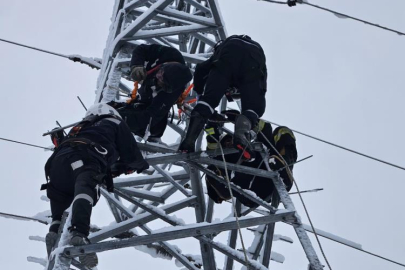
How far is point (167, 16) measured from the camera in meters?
10.1

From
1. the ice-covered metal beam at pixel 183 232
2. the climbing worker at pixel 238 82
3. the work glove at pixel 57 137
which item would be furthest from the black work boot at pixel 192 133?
the ice-covered metal beam at pixel 183 232

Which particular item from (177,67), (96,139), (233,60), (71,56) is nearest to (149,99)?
(177,67)

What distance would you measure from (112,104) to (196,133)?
1.01 m

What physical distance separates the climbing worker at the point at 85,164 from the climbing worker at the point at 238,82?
3.24ft

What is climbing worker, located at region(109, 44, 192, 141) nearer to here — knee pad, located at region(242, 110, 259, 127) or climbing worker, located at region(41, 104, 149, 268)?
knee pad, located at region(242, 110, 259, 127)

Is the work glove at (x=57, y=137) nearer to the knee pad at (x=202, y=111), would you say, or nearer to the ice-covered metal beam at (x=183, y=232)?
the knee pad at (x=202, y=111)

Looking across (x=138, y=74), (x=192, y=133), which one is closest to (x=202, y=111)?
(x=192, y=133)

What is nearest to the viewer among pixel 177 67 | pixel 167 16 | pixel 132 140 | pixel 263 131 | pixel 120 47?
pixel 132 140

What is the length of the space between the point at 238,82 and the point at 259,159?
1016 mm

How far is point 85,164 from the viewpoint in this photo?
6230 millimetres

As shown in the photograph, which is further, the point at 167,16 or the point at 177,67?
the point at 167,16

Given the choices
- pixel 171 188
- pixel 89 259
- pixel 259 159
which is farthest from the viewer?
→ pixel 171 188

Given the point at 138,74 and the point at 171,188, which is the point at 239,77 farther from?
the point at 171,188

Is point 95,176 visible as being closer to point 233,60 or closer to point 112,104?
point 112,104
